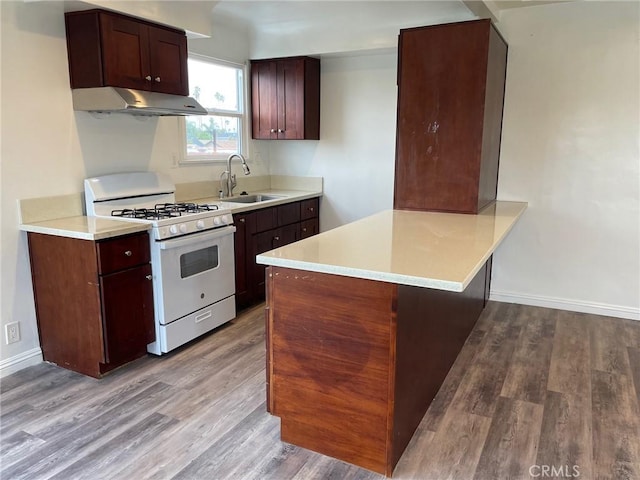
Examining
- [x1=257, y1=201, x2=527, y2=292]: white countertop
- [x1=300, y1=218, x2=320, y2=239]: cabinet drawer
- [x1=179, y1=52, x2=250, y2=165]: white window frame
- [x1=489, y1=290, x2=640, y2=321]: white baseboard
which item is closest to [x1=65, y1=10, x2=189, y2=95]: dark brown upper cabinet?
[x1=179, y1=52, x2=250, y2=165]: white window frame

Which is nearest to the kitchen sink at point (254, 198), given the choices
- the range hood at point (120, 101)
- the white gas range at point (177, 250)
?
the white gas range at point (177, 250)

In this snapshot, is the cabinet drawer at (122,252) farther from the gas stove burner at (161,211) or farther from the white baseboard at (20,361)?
the white baseboard at (20,361)

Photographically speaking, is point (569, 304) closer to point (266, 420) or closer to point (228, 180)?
point (266, 420)

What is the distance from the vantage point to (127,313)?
2.86 m

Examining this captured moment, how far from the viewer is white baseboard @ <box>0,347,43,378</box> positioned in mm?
2836

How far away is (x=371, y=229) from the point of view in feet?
8.75

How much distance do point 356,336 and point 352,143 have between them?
3176mm

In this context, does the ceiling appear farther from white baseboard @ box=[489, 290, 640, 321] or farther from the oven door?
white baseboard @ box=[489, 290, 640, 321]

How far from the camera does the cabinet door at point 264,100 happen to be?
4703mm

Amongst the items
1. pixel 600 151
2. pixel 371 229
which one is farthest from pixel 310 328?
pixel 600 151

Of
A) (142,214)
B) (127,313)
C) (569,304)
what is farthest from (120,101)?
(569,304)

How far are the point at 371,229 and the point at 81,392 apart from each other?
1.88 m

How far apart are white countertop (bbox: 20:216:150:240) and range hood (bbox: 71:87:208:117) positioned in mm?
699

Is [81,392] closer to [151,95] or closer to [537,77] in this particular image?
[151,95]
